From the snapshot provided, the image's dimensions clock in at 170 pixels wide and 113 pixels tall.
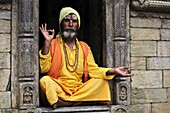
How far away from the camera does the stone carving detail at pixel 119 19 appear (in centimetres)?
567

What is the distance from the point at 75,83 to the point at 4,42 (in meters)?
1.18

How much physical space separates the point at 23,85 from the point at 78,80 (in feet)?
2.84

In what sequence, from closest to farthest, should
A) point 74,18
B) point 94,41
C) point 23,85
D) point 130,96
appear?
point 23,85 → point 74,18 → point 130,96 → point 94,41

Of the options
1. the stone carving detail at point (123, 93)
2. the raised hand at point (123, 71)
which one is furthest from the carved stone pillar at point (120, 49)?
the raised hand at point (123, 71)

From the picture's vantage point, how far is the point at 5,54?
5.12m

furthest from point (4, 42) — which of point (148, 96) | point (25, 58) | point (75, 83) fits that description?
point (148, 96)

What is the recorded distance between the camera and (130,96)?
19.0ft

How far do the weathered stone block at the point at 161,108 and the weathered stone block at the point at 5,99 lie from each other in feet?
7.59

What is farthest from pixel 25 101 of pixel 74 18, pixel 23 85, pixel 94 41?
pixel 94 41

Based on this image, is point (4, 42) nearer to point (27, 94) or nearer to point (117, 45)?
point (27, 94)

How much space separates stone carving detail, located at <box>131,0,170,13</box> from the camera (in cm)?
580

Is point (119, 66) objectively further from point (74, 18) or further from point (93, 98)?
point (74, 18)

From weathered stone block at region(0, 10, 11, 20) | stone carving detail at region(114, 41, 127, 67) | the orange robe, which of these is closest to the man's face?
the orange robe

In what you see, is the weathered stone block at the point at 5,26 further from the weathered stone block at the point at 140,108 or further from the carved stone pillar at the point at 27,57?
the weathered stone block at the point at 140,108
